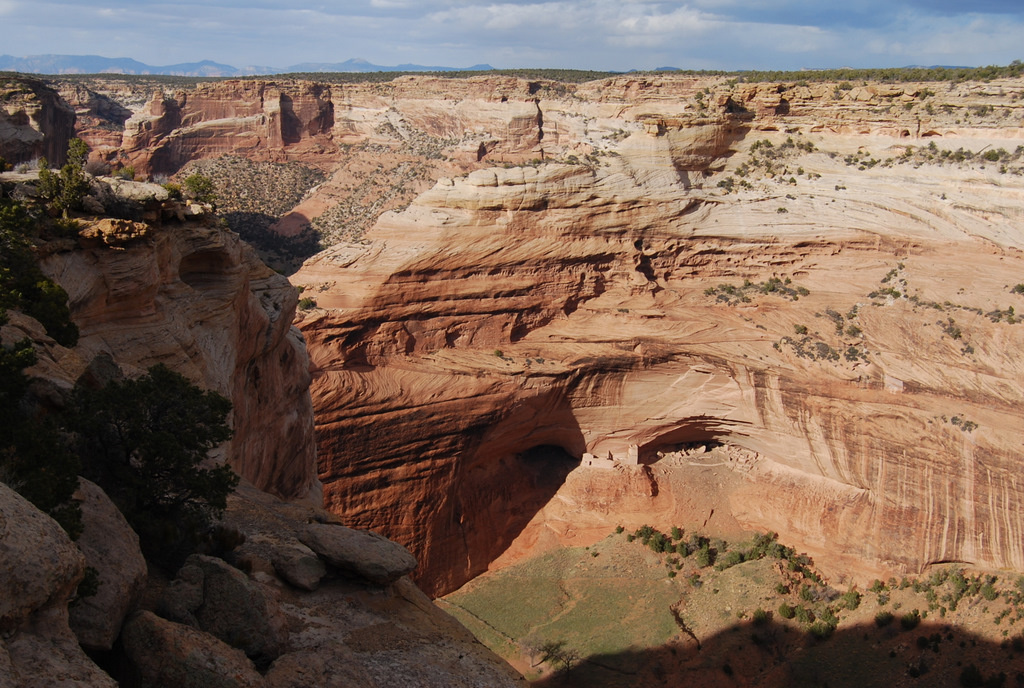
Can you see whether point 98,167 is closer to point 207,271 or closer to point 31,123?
point 207,271

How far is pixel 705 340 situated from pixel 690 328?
0.80m

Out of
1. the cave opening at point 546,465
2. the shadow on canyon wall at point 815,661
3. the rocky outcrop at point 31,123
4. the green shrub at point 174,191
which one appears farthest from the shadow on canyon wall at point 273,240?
the shadow on canyon wall at point 815,661

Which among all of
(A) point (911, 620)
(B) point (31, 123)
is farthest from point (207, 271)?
(B) point (31, 123)

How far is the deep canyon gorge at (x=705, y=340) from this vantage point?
81.0 feet

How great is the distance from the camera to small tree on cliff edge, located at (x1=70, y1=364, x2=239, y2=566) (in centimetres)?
932

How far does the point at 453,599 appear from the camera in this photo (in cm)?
2788

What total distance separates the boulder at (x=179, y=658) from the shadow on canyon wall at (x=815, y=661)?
58.2 ft

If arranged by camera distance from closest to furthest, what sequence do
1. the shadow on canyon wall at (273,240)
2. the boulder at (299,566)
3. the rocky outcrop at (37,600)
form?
the rocky outcrop at (37,600)
the boulder at (299,566)
the shadow on canyon wall at (273,240)

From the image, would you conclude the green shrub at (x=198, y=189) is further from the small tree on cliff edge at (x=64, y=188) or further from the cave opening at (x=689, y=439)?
the cave opening at (x=689, y=439)

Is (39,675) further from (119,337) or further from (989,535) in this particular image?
(989,535)

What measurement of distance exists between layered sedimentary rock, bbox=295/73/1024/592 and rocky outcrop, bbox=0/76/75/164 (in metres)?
12.8

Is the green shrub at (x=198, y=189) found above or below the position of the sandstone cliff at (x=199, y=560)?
above

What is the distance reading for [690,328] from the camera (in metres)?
28.2

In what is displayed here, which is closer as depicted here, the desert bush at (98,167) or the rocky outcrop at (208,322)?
the rocky outcrop at (208,322)
